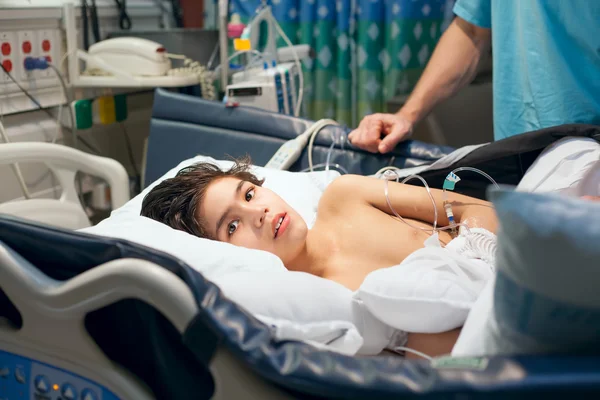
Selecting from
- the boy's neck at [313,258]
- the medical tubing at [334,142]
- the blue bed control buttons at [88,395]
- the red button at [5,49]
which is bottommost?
the blue bed control buttons at [88,395]

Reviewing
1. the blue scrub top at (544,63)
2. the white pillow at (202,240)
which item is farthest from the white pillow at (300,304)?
the blue scrub top at (544,63)

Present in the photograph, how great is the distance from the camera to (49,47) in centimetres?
222

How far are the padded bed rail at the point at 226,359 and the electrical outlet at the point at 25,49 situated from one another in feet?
4.11

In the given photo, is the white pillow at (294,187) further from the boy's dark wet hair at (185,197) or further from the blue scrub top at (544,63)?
the blue scrub top at (544,63)

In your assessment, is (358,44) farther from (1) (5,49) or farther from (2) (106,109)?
(1) (5,49)

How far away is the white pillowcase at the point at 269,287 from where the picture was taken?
0.99 metres

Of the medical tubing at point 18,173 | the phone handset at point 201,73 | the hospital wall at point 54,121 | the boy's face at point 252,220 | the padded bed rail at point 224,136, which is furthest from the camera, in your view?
the phone handset at point 201,73

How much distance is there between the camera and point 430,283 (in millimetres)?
1043

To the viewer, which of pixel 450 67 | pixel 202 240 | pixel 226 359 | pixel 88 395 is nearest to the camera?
pixel 226 359

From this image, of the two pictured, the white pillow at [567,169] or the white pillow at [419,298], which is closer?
the white pillow at [419,298]

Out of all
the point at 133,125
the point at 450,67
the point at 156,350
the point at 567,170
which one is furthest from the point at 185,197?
the point at 133,125

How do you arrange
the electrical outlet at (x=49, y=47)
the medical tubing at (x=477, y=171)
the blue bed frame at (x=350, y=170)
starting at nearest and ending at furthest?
the blue bed frame at (x=350, y=170) < the medical tubing at (x=477, y=171) < the electrical outlet at (x=49, y=47)

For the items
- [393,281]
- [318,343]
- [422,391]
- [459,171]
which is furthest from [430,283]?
[459,171]

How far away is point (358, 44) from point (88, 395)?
2.14 meters
